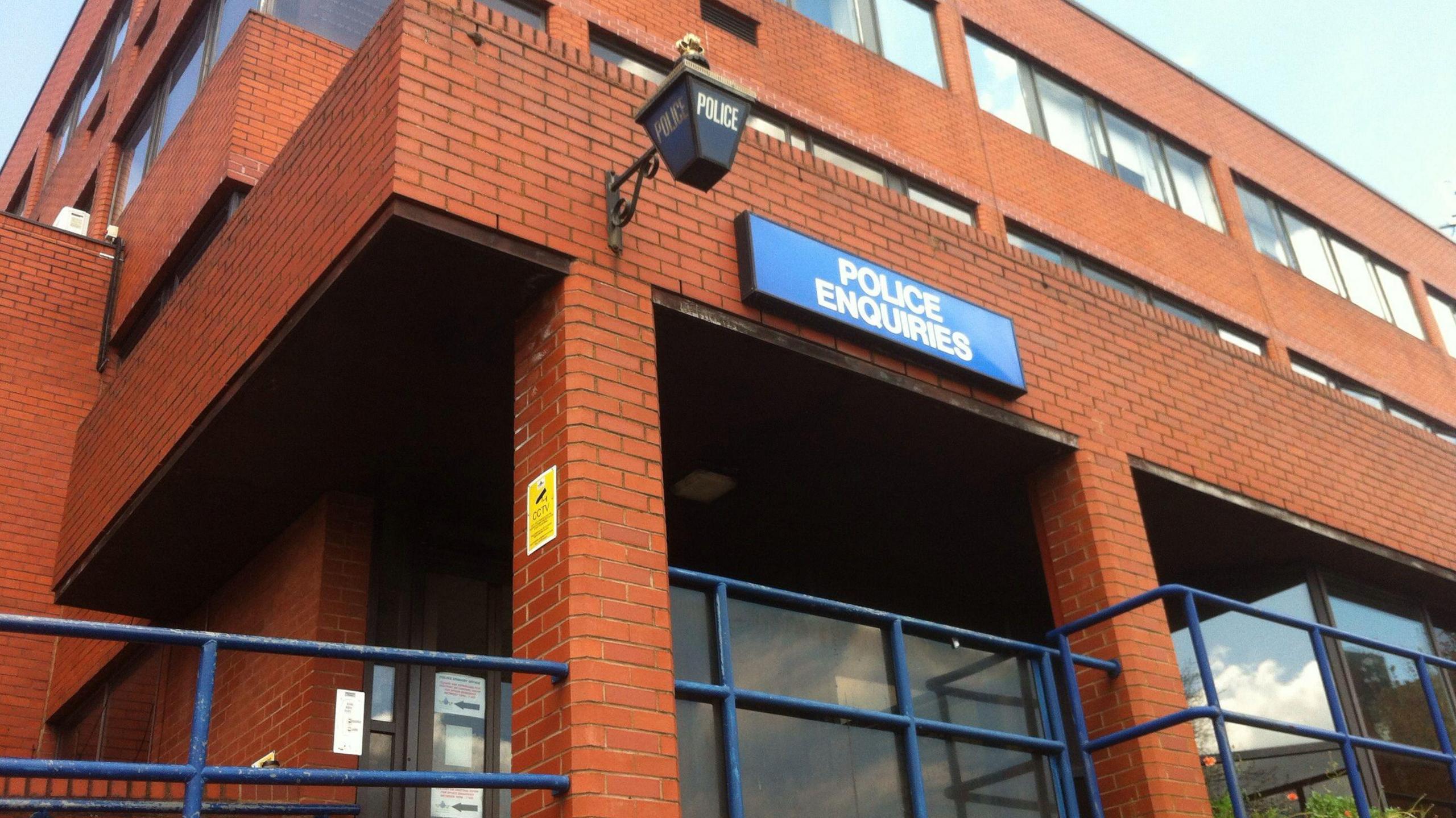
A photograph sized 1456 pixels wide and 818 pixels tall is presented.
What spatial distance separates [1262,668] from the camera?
9.52m

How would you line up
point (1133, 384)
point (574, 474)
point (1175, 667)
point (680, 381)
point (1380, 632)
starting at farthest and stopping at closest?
point (1380, 632) < point (1133, 384) < point (1175, 667) < point (680, 381) < point (574, 474)

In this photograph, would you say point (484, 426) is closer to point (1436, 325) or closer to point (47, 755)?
point (47, 755)

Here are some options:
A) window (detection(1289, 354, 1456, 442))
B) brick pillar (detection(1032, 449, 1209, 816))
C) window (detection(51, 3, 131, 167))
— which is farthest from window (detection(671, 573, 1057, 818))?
window (detection(51, 3, 131, 167))

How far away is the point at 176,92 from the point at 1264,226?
560 inches

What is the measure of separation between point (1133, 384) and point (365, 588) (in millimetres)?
5124

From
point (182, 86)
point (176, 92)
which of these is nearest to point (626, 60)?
point (182, 86)

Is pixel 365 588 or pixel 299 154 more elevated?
pixel 299 154

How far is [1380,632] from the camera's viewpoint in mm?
10375

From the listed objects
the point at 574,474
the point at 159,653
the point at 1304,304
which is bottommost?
the point at 574,474

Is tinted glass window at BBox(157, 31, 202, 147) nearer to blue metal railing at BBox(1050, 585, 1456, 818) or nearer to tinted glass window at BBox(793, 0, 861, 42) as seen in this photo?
tinted glass window at BBox(793, 0, 861, 42)

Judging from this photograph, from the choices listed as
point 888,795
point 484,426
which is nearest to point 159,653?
point 484,426

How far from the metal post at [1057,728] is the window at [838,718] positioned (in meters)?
0.03

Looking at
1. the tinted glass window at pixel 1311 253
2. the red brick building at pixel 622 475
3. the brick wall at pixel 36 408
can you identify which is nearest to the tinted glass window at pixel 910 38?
the red brick building at pixel 622 475

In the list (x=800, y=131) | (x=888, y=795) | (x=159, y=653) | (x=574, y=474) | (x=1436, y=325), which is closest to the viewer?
(x=574, y=474)
